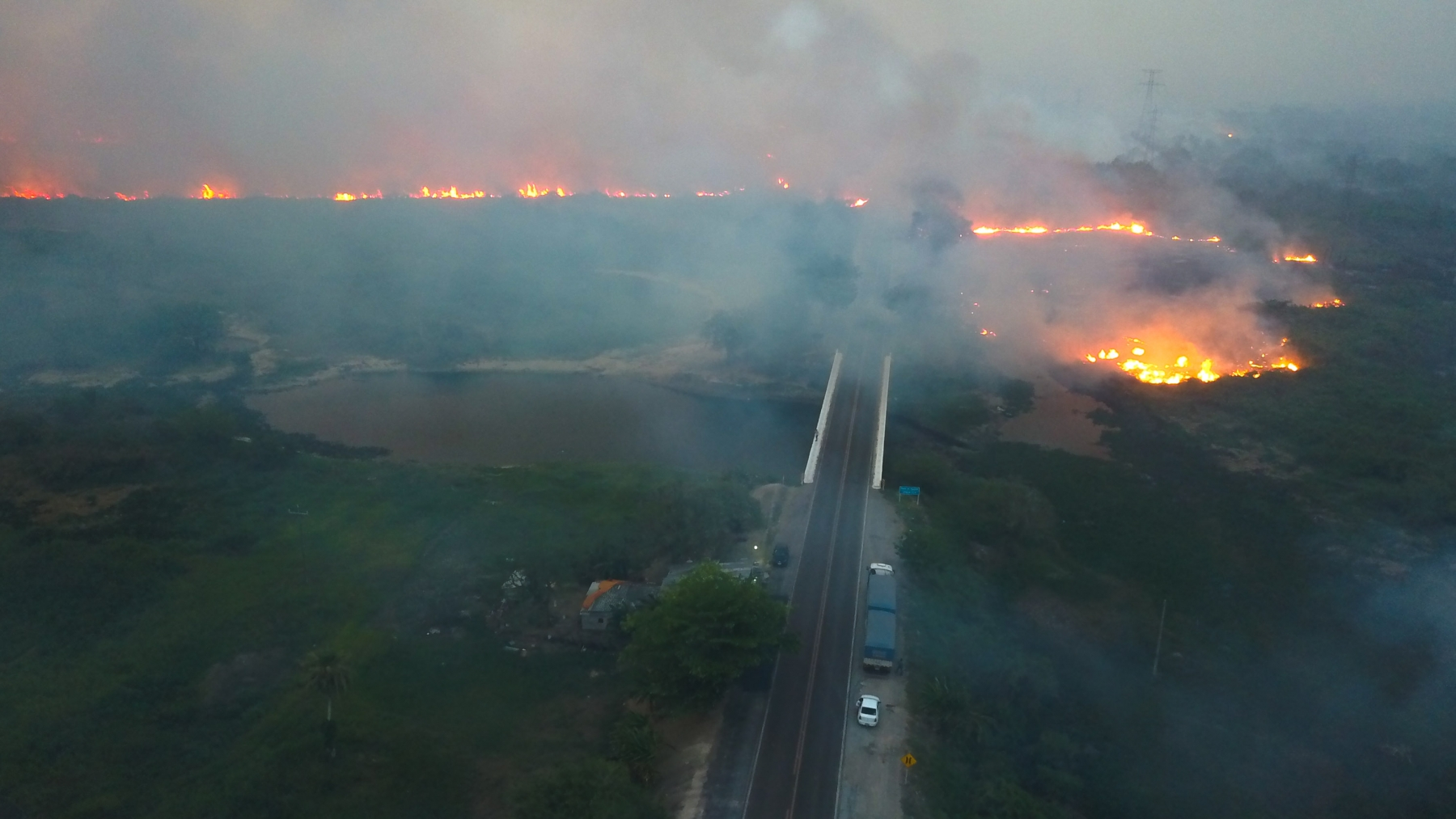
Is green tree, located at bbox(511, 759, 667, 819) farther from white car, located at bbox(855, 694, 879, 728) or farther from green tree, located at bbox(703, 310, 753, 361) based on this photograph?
green tree, located at bbox(703, 310, 753, 361)

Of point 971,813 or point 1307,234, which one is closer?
point 971,813

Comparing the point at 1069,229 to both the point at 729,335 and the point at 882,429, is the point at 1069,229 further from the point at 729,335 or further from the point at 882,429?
the point at 882,429

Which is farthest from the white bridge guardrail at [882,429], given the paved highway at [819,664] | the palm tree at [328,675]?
the palm tree at [328,675]

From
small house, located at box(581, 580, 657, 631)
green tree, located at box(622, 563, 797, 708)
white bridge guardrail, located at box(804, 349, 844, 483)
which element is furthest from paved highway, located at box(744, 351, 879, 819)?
small house, located at box(581, 580, 657, 631)

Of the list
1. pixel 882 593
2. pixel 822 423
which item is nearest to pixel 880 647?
pixel 882 593

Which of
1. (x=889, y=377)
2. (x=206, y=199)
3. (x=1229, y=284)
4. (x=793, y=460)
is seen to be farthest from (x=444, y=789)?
(x=206, y=199)

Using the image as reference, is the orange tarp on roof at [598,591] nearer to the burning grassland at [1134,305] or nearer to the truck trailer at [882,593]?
the truck trailer at [882,593]

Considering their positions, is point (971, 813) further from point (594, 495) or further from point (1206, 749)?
point (594, 495)
